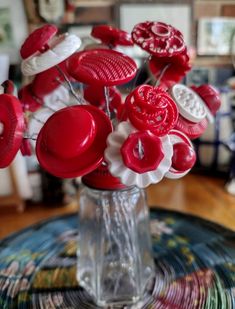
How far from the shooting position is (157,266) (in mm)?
721

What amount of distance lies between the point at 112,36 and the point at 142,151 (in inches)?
9.6

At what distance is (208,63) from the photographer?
1319 mm

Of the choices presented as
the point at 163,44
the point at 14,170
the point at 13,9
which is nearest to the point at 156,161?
the point at 163,44

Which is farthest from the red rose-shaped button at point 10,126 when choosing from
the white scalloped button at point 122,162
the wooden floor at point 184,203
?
the wooden floor at point 184,203

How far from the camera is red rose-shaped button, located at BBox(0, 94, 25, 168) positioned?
48 centimetres

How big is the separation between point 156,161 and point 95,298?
32cm

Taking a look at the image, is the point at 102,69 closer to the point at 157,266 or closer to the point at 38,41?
the point at 38,41

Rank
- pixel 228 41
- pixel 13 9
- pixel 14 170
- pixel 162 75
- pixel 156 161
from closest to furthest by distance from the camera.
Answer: pixel 156 161 → pixel 162 75 → pixel 14 170 → pixel 13 9 → pixel 228 41

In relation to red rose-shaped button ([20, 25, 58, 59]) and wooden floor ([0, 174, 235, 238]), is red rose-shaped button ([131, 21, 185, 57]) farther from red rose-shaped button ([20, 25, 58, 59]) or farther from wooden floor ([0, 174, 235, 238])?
wooden floor ([0, 174, 235, 238])

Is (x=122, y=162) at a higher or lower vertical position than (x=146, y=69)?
higher

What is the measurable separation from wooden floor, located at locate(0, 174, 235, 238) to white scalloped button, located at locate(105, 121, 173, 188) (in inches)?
19.6

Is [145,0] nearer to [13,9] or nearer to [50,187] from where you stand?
[13,9]

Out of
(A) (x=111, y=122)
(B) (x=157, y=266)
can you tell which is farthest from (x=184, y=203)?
(A) (x=111, y=122)

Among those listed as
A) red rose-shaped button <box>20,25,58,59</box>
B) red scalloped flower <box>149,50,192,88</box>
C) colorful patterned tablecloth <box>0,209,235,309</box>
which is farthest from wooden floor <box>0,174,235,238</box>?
red rose-shaped button <box>20,25,58,59</box>
